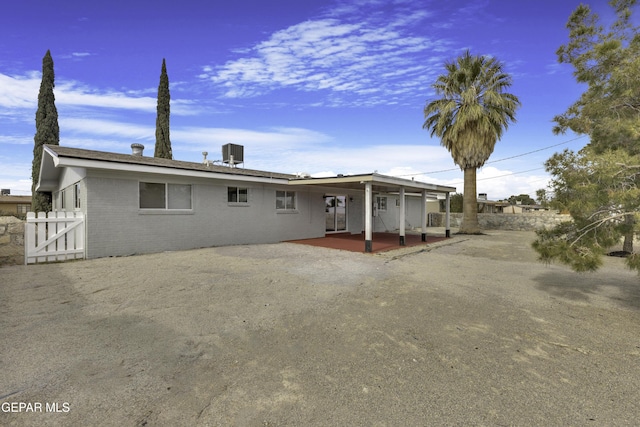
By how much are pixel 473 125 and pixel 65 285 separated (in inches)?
771

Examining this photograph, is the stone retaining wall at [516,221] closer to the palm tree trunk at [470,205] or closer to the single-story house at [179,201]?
the palm tree trunk at [470,205]

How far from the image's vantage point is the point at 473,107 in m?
17.0

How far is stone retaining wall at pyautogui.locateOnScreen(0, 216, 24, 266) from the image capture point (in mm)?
7504

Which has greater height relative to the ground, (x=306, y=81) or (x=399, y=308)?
(x=306, y=81)

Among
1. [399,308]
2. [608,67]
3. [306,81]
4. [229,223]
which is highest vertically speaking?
[306,81]

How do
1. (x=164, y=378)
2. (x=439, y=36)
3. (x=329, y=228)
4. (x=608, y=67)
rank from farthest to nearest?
(x=329, y=228) → (x=439, y=36) → (x=608, y=67) → (x=164, y=378)

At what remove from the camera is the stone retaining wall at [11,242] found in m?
7.50

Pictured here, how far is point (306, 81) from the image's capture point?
11.5 meters

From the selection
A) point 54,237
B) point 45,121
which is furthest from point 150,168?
point 45,121

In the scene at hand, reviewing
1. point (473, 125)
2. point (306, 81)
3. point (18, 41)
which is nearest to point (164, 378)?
point (306, 81)

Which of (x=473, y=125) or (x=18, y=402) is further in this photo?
(x=473, y=125)

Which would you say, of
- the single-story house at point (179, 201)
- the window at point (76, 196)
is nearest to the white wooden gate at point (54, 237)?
the single-story house at point (179, 201)

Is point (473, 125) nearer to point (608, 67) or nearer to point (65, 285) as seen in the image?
point (608, 67)

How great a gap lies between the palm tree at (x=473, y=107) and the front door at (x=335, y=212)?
786cm
